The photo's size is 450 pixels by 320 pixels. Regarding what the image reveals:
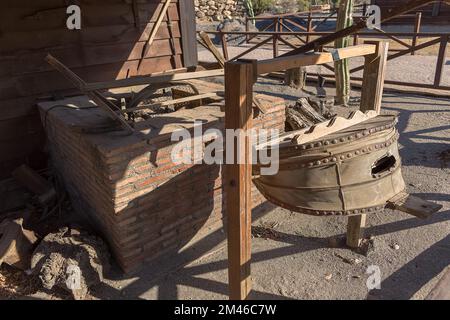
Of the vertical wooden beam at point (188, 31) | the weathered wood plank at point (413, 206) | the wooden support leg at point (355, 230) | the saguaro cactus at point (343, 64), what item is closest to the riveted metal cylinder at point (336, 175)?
the weathered wood plank at point (413, 206)

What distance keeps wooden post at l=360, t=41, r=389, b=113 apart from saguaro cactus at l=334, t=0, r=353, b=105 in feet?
16.0

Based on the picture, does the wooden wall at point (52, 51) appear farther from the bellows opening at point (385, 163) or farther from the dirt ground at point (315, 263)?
the bellows opening at point (385, 163)

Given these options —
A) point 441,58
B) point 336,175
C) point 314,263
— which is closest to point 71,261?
point 314,263

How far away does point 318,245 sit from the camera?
407 cm

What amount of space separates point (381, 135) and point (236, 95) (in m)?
1.20

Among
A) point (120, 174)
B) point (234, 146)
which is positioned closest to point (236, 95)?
point (234, 146)

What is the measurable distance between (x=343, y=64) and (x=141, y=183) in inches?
245

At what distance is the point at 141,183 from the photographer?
3.55m

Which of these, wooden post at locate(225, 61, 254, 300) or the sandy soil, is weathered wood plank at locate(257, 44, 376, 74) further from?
the sandy soil

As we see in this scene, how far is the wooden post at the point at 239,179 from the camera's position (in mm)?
2281

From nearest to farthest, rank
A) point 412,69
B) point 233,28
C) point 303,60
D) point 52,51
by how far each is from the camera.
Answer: point 303,60 < point 52,51 < point 412,69 < point 233,28

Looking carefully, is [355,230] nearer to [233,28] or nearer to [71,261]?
[71,261]

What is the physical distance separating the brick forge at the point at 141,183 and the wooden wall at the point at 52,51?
2.31ft
